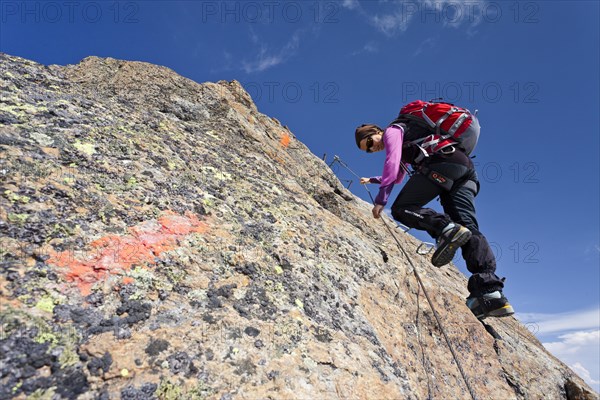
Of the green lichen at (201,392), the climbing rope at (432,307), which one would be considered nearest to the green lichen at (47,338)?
the green lichen at (201,392)

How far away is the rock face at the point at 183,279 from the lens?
3.19 m

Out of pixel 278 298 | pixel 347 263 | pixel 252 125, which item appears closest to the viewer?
pixel 278 298

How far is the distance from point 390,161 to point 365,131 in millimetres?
1261

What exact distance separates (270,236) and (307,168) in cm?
565

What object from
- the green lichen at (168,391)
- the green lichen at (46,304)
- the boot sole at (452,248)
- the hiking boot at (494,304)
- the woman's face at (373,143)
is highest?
the woman's face at (373,143)

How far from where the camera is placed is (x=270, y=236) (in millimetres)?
5641

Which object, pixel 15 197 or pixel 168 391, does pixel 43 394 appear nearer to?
pixel 168 391

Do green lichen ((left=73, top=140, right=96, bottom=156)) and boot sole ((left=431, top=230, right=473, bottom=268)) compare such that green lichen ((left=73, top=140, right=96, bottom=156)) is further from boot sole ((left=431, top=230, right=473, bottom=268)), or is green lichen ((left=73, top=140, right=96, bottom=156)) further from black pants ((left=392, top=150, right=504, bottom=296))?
boot sole ((left=431, top=230, right=473, bottom=268))

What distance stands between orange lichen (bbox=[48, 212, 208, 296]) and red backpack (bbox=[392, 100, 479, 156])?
4135mm

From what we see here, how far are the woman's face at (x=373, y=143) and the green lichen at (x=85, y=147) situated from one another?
471cm

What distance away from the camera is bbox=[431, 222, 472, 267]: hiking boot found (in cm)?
611

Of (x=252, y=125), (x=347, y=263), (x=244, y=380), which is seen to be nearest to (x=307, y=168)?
(x=252, y=125)

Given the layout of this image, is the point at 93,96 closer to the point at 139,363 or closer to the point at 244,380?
the point at 139,363

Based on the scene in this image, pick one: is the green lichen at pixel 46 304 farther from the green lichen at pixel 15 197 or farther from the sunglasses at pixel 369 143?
the sunglasses at pixel 369 143
